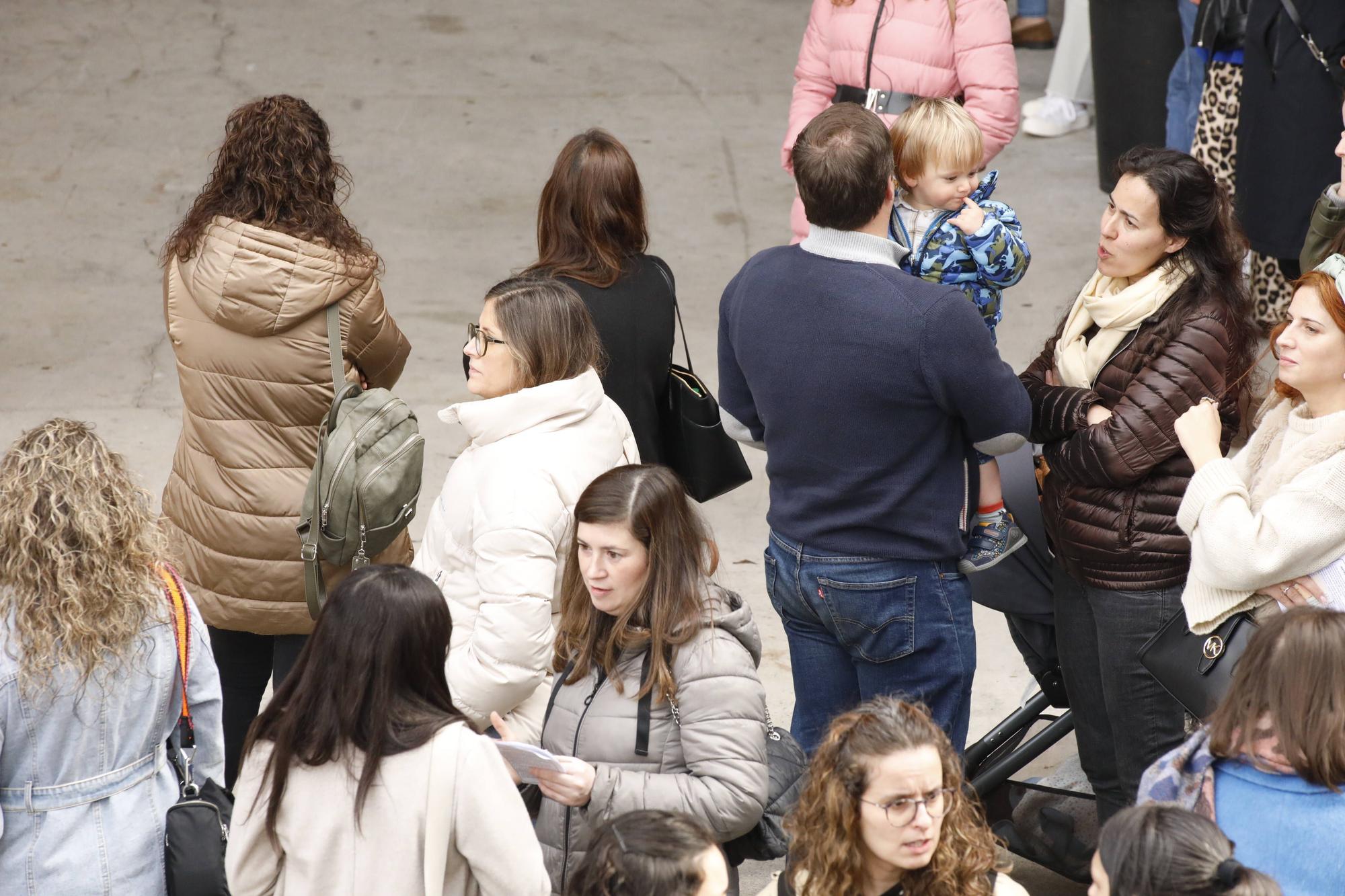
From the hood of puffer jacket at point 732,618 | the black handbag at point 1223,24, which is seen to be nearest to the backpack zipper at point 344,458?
the hood of puffer jacket at point 732,618

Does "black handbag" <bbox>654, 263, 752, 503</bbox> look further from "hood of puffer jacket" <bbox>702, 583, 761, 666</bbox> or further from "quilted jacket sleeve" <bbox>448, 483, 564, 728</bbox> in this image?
"hood of puffer jacket" <bbox>702, 583, 761, 666</bbox>

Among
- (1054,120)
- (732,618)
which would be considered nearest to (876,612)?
(732,618)

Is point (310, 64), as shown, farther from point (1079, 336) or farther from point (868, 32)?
point (1079, 336)

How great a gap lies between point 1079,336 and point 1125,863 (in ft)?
5.00

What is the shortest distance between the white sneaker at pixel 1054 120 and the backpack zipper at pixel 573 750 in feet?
23.9

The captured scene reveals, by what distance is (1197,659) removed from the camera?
2900 millimetres

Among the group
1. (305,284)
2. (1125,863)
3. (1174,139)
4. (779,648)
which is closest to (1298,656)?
(1125,863)

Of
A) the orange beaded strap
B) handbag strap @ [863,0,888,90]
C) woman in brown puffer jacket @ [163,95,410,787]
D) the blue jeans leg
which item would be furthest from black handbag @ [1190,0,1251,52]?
the orange beaded strap

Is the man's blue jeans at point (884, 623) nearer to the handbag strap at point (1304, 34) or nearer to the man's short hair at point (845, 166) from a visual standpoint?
the man's short hair at point (845, 166)

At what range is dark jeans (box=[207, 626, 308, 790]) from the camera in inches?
148

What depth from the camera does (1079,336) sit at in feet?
10.8

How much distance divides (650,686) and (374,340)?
1.40 m

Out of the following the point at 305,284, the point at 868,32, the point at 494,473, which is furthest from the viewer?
the point at 868,32

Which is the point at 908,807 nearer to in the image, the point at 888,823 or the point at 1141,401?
the point at 888,823
